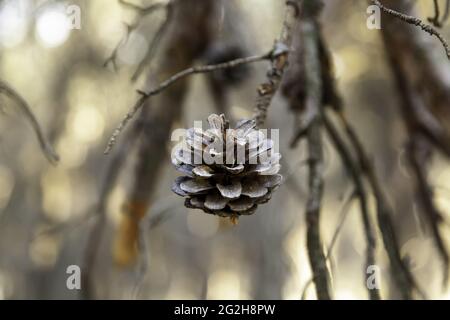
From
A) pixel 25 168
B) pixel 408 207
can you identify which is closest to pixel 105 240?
pixel 25 168

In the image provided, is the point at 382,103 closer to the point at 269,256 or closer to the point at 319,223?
the point at 269,256

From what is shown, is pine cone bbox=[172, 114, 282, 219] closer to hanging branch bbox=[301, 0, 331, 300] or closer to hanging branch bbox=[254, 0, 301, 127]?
hanging branch bbox=[254, 0, 301, 127]

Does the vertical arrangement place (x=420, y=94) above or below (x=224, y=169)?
above

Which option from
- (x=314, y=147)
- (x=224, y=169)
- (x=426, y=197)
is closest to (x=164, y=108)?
(x=314, y=147)

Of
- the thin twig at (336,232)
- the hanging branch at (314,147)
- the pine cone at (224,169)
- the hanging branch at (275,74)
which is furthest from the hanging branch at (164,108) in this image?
the pine cone at (224,169)

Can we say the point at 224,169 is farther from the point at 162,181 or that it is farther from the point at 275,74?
the point at 162,181

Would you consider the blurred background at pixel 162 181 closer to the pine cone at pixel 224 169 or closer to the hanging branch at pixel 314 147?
the hanging branch at pixel 314 147

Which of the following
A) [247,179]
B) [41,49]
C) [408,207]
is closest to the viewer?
[247,179]
